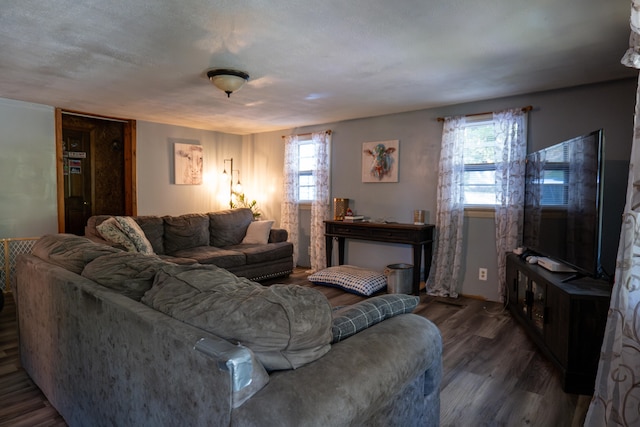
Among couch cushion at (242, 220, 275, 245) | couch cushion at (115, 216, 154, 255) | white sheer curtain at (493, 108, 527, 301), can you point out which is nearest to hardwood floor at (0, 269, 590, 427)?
white sheer curtain at (493, 108, 527, 301)

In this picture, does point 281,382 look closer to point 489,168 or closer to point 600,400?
point 600,400

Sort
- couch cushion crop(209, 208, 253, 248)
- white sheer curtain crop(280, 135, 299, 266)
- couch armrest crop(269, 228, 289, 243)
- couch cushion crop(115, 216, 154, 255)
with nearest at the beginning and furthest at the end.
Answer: couch cushion crop(115, 216, 154, 255) < couch cushion crop(209, 208, 253, 248) < couch armrest crop(269, 228, 289, 243) < white sheer curtain crop(280, 135, 299, 266)

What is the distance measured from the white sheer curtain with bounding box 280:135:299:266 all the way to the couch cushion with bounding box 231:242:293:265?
2.27 feet

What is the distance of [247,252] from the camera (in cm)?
445

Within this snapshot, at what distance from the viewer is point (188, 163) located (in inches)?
222

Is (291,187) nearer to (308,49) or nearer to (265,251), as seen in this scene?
(265,251)

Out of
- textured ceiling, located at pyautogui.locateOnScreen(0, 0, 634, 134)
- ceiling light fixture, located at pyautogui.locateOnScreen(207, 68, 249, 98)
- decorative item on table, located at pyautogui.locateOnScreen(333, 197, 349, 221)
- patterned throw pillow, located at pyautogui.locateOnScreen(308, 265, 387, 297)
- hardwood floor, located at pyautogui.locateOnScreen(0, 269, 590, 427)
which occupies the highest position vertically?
textured ceiling, located at pyautogui.locateOnScreen(0, 0, 634, 134)

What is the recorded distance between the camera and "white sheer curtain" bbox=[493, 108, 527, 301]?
373cm

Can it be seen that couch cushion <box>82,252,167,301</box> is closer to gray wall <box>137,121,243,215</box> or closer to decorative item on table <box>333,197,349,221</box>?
decorative item on table <box>333,197,349,221</box>

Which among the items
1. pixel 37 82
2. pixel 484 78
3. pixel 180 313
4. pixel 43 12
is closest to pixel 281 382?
pixel 180 313

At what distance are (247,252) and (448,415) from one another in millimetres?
3006

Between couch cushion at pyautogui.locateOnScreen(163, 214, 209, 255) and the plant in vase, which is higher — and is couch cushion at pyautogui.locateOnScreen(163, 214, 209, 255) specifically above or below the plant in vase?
below

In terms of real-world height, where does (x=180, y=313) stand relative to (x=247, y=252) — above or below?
above

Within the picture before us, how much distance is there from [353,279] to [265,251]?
3.84 feet
